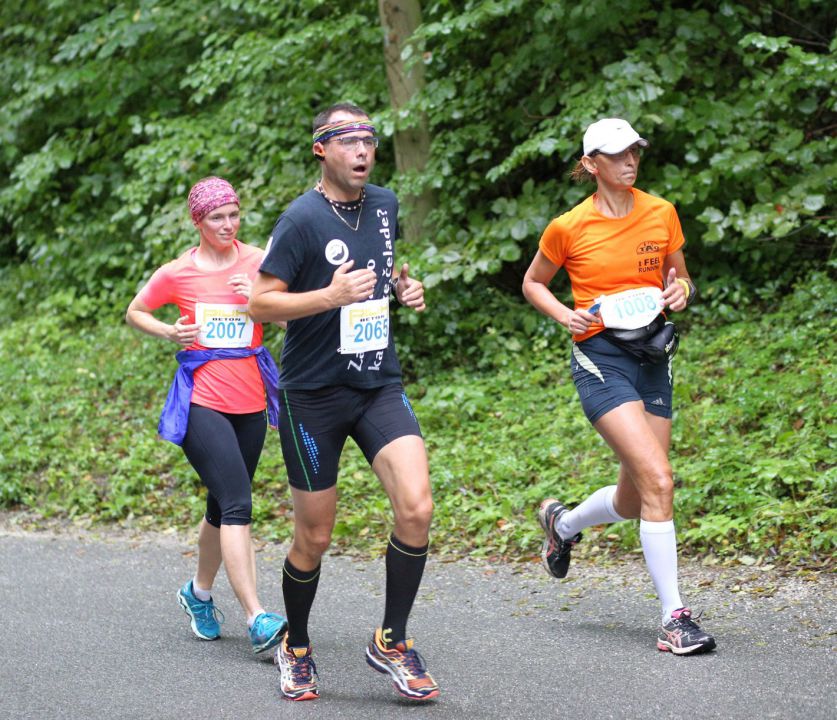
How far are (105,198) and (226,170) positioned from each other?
167 inches

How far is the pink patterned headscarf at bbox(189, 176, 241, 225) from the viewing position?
5.70 meters

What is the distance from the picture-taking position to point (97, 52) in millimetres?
15047

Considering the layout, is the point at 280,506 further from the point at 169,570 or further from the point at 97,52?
the point at 97,52

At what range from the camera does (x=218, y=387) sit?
5.67 meters

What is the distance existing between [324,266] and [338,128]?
0.54m

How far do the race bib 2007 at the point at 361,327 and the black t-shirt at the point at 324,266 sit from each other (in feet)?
0.08

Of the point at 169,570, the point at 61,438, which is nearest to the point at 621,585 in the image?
the point at 169,570

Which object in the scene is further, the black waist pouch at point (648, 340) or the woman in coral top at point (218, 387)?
the woman in coral top at point (218, 387)

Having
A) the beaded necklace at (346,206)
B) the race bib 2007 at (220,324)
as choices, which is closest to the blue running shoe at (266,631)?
the race bib 2007 at (220,324)

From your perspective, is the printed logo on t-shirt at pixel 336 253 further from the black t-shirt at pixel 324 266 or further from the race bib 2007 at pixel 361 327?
the race bib 2007 at pixel 361 327

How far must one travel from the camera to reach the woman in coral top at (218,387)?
554cm

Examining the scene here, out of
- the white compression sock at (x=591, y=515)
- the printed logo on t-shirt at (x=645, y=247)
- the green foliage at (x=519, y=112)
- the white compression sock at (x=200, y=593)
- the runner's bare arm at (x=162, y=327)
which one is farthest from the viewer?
the green foliage at (x=519, y=112)

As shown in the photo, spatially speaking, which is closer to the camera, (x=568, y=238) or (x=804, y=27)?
(x=568, y=238)

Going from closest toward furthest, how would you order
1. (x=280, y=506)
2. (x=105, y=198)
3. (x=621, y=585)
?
(x=621, y=585) → (x=280, y=506) → (x=105, y=198)
